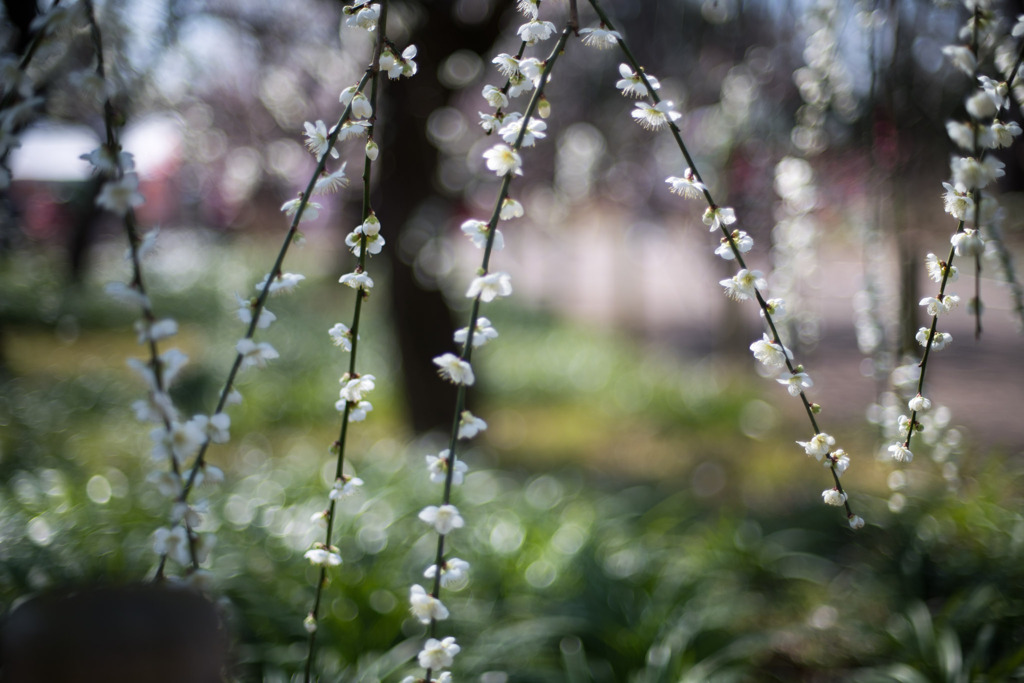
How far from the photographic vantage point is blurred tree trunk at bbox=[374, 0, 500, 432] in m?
3.47

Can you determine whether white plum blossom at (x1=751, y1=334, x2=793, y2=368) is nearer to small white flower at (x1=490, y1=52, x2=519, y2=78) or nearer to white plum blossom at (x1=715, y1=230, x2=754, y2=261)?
white plum blossom at (x1=715, y1=230, x2=754, y2=261)

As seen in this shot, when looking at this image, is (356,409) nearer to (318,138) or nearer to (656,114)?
(318,138)

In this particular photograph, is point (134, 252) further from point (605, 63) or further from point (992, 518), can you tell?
point (605, 63)

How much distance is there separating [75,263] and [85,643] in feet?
16.9

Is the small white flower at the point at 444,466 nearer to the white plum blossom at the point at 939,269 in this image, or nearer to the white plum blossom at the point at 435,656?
the white plum blossom at the point at 435,656

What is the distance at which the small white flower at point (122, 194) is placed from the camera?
0.83 metres

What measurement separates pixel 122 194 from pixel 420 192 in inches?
121

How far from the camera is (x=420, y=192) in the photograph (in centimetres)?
386

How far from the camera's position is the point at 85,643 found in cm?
83

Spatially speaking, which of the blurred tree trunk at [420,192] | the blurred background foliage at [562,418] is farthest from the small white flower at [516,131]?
the blurred tree trunk at [420,192]

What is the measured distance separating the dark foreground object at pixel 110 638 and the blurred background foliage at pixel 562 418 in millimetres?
298

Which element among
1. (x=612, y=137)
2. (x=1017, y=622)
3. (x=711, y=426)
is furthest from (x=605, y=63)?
(x=1017, y=622)

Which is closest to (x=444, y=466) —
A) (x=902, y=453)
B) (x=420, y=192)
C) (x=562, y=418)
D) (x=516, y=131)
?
(x=516, y=131)

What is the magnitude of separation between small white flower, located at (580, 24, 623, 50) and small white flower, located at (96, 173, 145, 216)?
0.64 meters
